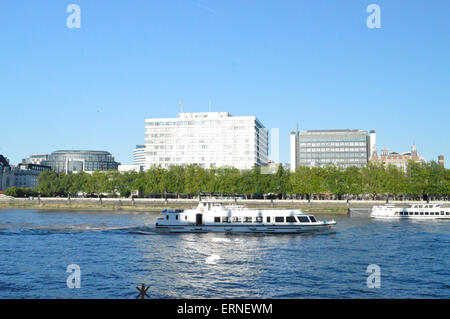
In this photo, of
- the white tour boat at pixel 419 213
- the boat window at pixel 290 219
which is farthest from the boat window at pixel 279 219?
the white tour boat at pixel 419 213

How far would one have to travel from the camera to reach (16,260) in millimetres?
39938

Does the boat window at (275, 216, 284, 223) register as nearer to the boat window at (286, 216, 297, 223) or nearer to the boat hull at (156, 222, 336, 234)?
the boat window at (286, 216, 297, 223)

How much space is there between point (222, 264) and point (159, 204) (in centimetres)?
10285

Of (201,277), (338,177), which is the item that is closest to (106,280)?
(201,277)

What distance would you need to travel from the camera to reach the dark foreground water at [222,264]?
28.7 m

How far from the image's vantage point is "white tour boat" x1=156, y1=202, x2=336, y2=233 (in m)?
65.3

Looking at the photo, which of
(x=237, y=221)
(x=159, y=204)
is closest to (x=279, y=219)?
(x=237, y=221)

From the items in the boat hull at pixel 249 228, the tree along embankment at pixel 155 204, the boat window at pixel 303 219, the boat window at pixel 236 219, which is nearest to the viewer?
the boat hull at pixel 249 228

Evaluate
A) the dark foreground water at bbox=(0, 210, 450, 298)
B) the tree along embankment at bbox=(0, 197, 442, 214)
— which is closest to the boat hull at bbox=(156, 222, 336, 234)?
the dark foreground water at bbox=(0, 210, 450, 298)

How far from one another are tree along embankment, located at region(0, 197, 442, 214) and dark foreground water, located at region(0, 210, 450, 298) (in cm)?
6550

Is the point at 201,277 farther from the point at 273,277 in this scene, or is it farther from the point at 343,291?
the point at 343,291

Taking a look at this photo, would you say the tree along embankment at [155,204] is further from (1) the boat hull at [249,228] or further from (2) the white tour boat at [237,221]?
(1) the boat hull at [249,228]

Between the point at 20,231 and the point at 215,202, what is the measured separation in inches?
1235

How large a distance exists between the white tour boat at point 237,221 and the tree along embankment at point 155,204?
5442cm
